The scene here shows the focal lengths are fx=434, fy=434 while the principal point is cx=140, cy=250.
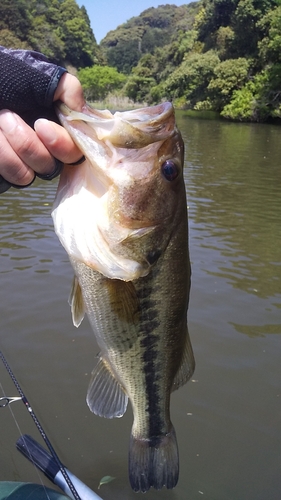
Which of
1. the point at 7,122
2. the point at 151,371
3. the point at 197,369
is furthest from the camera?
the point at 197,369

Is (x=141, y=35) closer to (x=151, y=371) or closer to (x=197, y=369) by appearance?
(x=197, y=369)

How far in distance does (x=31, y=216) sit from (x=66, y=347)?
4.80m

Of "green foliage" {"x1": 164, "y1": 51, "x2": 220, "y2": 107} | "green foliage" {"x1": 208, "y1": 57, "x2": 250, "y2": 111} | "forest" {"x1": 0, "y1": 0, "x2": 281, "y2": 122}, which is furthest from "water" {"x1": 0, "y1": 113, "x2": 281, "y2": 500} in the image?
"green foliage" {"x1": 164, "y1": 51, "x2": 220, "y2": 107}

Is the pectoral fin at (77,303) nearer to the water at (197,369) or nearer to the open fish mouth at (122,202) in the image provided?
the open fish mouth at (122,202)

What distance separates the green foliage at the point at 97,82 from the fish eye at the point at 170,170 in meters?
74.5

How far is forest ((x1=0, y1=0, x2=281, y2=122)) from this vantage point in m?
33.7

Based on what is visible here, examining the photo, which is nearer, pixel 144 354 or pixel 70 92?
pixel 70 92

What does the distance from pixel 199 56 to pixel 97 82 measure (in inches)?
1386

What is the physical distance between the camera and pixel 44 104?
1481 millimetres

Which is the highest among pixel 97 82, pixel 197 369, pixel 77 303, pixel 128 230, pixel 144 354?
pixel 128 230

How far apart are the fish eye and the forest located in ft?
105

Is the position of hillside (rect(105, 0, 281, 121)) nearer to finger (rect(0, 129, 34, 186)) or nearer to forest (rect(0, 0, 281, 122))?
forest (rect(0, 0, 281, 122))

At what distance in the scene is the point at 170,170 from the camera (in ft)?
5.62

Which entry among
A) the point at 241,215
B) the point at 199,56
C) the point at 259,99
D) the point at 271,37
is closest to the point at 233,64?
the point at 271,37
